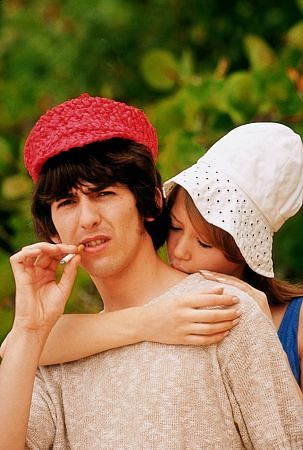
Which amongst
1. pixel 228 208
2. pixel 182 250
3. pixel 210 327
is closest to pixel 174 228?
pixel 182 250

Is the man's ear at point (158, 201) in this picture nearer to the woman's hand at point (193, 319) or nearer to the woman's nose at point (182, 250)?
the woman's nose at point (182, 250)

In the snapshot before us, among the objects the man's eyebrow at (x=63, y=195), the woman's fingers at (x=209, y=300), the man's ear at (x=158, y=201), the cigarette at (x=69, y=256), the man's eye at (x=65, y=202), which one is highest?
the man's eyebrow at (x=63, y=195)

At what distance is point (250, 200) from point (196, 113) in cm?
172

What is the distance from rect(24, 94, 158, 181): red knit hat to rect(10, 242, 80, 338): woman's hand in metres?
0.24

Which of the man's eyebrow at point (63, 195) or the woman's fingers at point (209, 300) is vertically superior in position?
the man's eyebrow at point (63, 195)

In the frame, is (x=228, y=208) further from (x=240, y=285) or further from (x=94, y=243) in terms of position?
(x=94, y=243)

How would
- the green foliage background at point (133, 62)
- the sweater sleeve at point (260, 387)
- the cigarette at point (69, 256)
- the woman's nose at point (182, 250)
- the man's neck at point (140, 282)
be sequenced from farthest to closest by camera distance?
the green foliage background at point (133, 62) < the woman's nose at point (182, 250) < the man's neck at point (140, 282) < the cigarette at point (69, 256) < the sweater sleeve at point (260, 387)

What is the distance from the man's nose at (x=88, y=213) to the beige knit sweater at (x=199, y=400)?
33 centimetres

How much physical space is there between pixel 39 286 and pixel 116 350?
252mm

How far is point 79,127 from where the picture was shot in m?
2.56

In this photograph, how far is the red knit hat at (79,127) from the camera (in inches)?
101

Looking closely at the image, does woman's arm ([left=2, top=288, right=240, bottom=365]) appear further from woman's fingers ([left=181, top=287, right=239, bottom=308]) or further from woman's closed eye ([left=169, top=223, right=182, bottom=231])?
woman's closed eye ([left=169, top=223, right=182, bottom=231])

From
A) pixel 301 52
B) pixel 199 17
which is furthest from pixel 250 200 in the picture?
pixel 199 17

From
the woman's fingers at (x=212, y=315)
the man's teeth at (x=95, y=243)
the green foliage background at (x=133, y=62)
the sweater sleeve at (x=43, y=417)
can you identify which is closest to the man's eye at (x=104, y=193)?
the man's teeth at (x=95, y=243)
